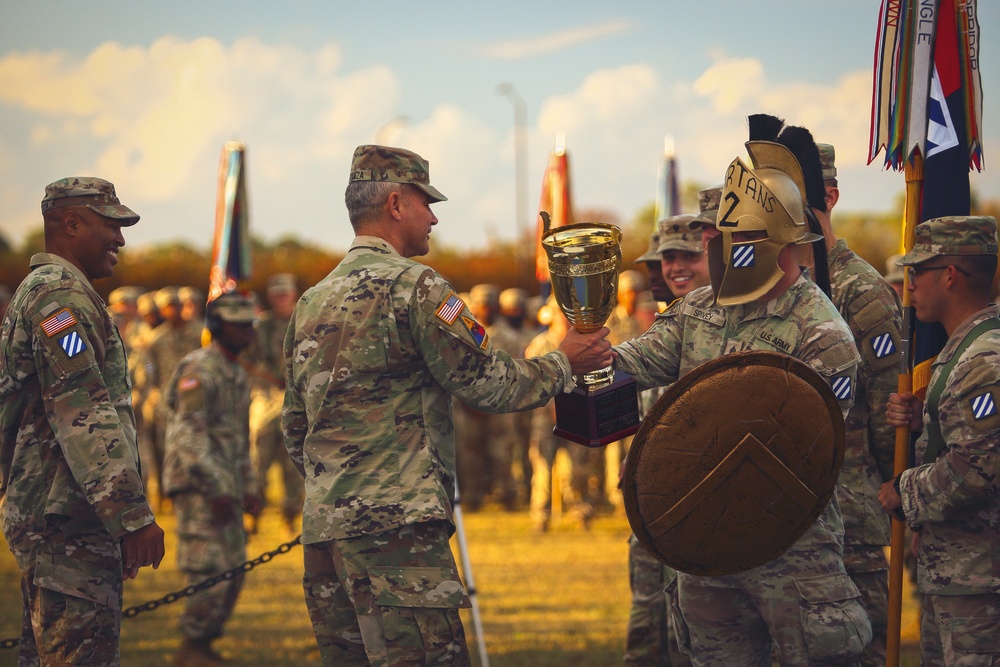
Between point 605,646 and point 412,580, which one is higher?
point 412,580

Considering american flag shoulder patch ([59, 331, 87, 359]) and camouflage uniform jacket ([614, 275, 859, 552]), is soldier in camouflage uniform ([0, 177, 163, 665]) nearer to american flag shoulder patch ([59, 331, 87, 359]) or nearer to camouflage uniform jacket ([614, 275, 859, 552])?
american flag shoulder patch ([59, 331, 87, 359])

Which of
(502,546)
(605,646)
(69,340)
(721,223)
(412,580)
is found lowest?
(502,546)

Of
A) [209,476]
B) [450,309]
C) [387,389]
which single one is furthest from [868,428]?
[209,476]

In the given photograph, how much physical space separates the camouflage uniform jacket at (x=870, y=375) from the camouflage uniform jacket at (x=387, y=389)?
181 cm

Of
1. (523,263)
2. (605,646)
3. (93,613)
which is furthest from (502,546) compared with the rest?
(523,263)

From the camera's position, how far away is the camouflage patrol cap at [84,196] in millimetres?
4859

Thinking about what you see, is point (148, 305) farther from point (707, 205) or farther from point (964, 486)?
point (964, 486)

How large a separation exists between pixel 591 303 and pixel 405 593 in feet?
4.90

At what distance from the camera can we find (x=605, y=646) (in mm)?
7492

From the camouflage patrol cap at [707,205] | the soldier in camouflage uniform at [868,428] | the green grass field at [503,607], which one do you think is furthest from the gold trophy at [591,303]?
the green grass field at [503,607]

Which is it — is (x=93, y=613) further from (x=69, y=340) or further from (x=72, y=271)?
(x=72, y=271)

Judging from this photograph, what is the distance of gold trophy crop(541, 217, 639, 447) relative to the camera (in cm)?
455

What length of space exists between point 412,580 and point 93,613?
5.33 feet

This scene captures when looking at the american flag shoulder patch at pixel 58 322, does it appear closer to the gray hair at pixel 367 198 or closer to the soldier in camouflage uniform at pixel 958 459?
the gray hair at pixel 367 198
